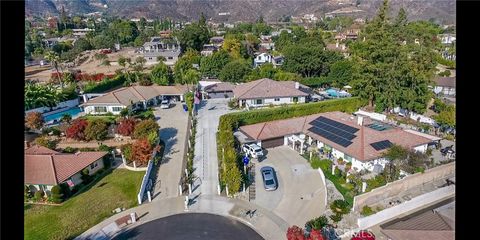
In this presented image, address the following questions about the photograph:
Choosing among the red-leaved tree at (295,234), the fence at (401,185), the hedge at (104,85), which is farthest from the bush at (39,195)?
the hedge at (104,85)

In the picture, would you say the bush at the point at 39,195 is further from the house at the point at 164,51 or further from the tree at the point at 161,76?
the house at the point at 164,51

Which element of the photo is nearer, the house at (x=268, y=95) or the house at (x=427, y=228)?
the house at (x=427, y=228)

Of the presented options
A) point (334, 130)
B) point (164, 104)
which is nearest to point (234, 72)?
point (164, 104)

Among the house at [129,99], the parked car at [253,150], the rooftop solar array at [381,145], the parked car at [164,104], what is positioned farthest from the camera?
the parked car at [164,104]

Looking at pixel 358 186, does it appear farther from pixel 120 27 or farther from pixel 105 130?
pixel 120 27

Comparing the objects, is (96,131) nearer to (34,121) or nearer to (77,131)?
(77,131)

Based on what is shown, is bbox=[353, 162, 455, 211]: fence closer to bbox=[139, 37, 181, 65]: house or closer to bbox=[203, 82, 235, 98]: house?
bbox=[203, 82, 235, 98]: house
